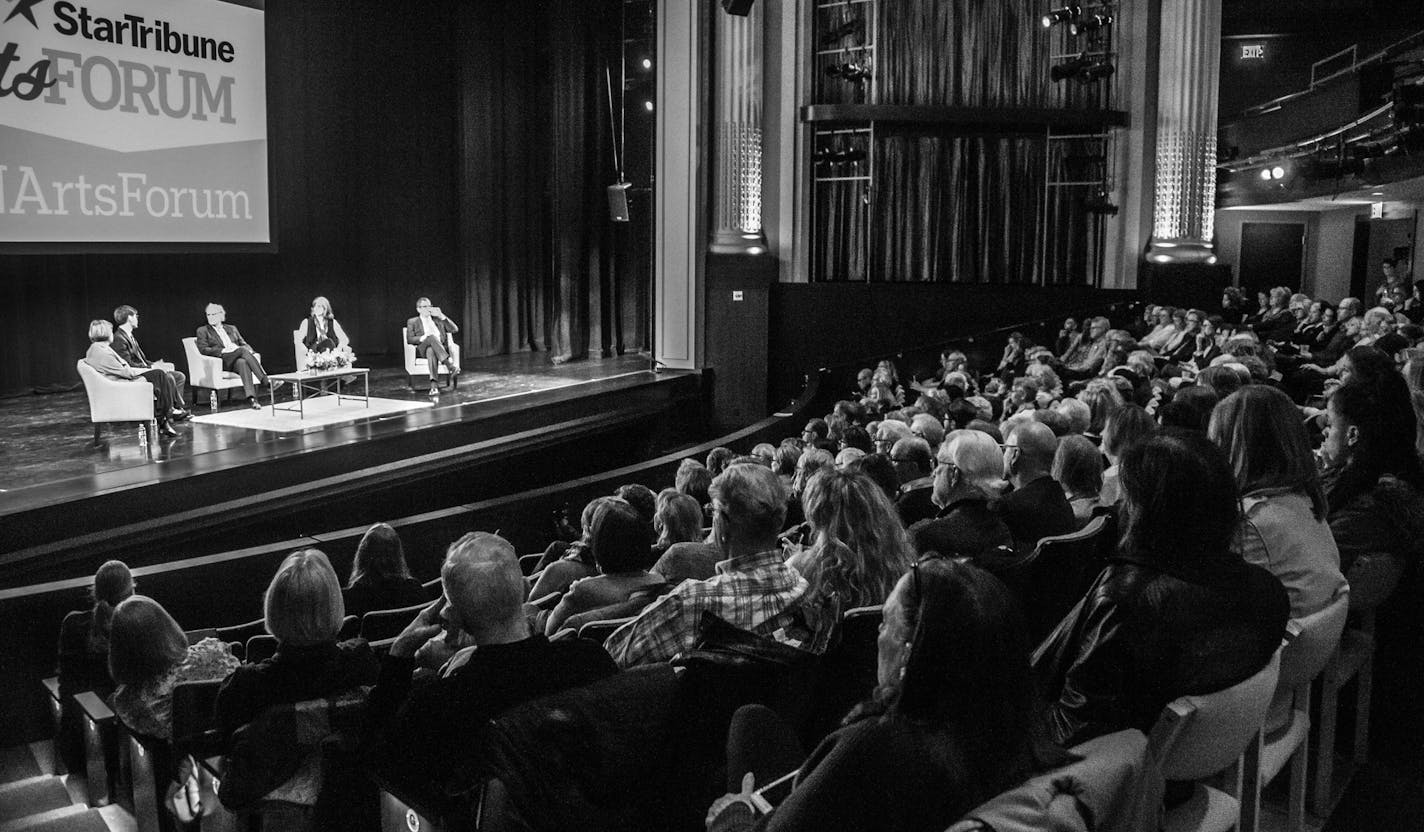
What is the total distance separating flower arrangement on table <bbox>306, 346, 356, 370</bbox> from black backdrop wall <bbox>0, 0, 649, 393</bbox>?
5.41ft

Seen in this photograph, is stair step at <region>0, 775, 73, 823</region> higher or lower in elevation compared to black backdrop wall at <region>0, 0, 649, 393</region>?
lower

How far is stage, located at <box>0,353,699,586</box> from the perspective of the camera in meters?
6.09

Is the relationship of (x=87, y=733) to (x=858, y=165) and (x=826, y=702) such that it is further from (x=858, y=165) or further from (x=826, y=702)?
(x=858, y=165)

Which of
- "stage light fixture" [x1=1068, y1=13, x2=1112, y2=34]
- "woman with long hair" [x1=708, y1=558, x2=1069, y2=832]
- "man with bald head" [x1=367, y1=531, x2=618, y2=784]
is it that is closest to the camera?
"woman with long hair" [x1=708, y1=558, x2=1069, y2=832]

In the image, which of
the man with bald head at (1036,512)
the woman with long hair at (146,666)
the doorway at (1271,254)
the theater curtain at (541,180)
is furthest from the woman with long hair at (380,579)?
the doorway at (1271,254)

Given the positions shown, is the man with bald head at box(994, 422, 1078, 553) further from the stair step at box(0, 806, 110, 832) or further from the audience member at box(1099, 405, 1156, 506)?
the stair step at box(0, 806, 110, 832)

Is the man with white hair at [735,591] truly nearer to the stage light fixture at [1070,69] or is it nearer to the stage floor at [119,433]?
the stage floor at [119,433]

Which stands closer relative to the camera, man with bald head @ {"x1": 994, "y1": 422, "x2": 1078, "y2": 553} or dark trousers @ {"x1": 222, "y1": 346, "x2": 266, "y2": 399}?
man with bald head @ {"x1": 994, "y1": 422, "x2": 1078, "y2": 553}

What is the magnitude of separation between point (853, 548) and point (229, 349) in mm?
7816

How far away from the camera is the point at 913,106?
41.0ft

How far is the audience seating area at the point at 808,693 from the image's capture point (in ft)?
6.13

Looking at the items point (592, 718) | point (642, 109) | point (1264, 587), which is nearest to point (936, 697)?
point (592, 718)

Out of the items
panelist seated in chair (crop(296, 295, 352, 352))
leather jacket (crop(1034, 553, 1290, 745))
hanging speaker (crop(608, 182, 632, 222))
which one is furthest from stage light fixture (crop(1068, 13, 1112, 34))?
leather jacket (crop(1034, 553, 1290, 745))

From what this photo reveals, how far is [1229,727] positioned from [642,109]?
38.5 ft
